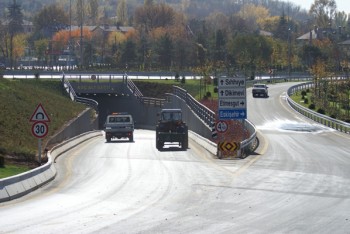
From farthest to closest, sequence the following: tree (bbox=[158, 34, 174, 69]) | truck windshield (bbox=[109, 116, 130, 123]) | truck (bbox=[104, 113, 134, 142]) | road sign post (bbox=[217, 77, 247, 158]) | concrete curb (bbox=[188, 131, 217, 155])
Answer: tree (bbox=[158, 34, 174, 69])
truck windshield (bbox=[109, 116, 130, 123])
truck (bbox=[104, 113, 134, 142])
concrete curb (bbox=[188, 131, 217, 155])
road sign post (bbox=[217, 77, 247, 158])

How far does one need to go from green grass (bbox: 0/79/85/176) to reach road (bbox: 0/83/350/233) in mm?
2377

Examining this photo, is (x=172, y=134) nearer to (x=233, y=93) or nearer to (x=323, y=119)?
(x=233, y=93)

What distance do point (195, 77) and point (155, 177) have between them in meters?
91.0

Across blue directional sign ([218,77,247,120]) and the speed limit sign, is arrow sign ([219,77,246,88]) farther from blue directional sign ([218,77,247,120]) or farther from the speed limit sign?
the speed limit sign

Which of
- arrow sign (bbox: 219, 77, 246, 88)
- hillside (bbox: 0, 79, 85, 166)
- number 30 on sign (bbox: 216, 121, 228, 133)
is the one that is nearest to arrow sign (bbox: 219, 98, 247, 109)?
arrow sign (bbox: 219, 77, 246, 88)

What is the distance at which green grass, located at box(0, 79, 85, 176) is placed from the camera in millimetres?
37863

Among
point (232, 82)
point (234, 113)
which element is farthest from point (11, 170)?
point (232, 82)

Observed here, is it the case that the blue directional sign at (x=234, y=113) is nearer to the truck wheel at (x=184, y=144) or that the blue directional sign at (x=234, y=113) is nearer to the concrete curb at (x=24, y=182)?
the truck wheel at (x=184, y=144)

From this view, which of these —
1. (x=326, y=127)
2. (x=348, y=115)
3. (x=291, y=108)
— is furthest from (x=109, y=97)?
(x=326, y=127)

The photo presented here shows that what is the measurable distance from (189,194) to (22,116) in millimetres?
28640

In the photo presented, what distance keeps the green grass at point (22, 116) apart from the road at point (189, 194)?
7.80ft

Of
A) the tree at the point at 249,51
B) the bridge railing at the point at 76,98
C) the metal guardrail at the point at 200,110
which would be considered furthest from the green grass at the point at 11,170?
the tree at the point at 249,51

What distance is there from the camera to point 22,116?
1981 inches

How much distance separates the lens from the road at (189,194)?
17672 millimetres
